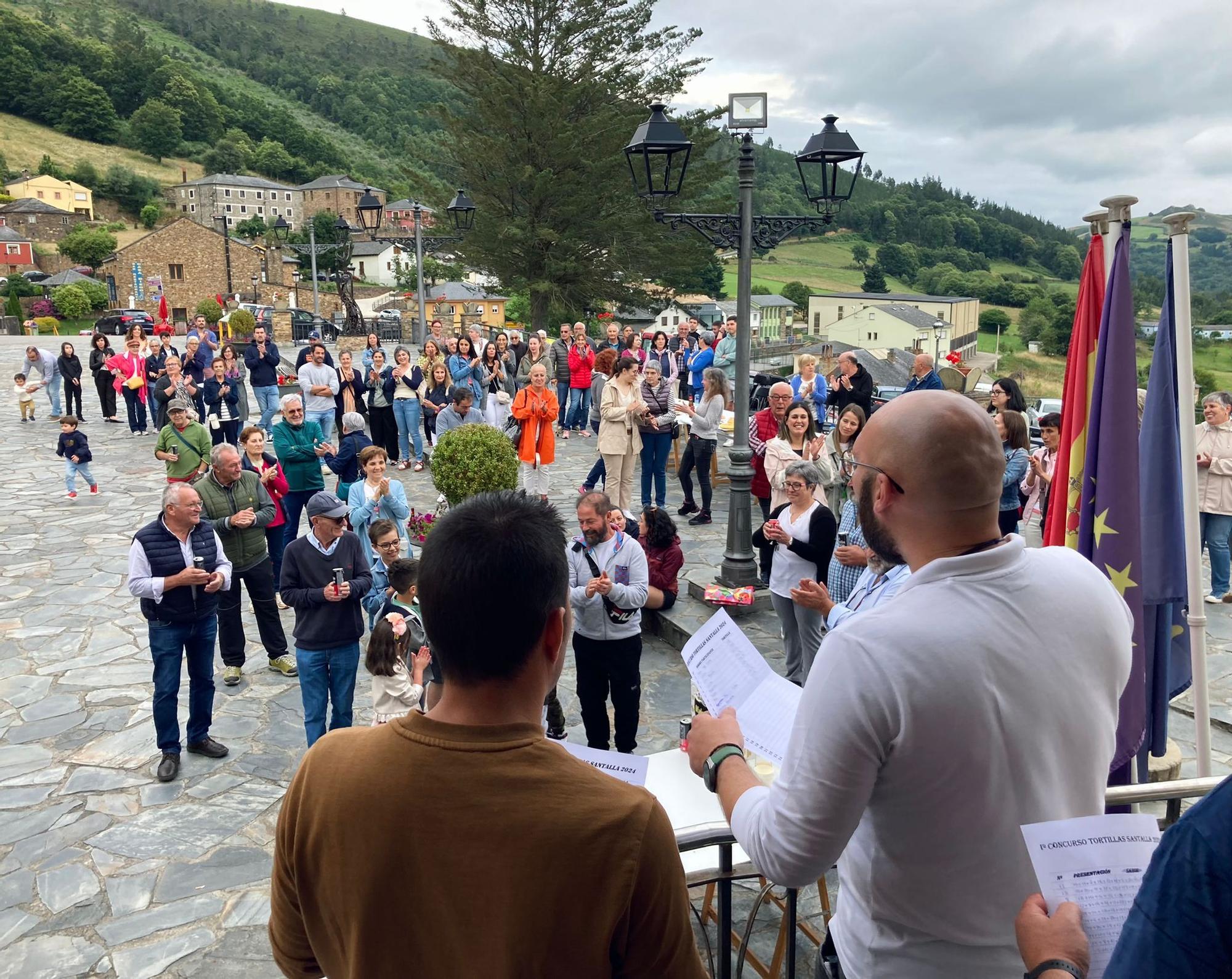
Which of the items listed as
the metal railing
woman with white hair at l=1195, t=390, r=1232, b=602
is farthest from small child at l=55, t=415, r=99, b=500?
woman with white hair at l=1195, t=390, r=1232, b=602

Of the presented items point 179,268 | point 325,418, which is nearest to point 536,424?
point 325,418

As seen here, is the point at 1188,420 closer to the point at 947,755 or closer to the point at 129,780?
the point at 947,755

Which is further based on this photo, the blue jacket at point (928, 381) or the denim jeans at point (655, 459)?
the denim jeans at point (655, 459)

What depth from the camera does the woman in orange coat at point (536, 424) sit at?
33.6ft

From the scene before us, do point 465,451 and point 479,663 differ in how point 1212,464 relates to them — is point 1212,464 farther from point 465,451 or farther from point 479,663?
point 479,663

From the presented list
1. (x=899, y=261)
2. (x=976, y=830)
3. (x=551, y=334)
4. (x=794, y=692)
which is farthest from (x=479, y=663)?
(x=899, y=261)

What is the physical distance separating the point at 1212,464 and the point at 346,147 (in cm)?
13721

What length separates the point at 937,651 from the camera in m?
1.59

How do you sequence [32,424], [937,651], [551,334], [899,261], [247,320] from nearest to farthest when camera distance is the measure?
1. [937,651]
2. [32,424]
3. [551,334]
4. [247,320]
5. [899,261]

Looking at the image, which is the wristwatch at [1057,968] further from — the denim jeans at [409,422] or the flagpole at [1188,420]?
the denim jeans at [409,422]

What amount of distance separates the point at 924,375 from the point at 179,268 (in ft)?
247

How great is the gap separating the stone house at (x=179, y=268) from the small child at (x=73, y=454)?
61145 millimetres

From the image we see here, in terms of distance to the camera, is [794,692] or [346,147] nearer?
[794,692]

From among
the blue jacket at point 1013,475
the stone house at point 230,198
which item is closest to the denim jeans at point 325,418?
the blue jacket at point 1013,475
